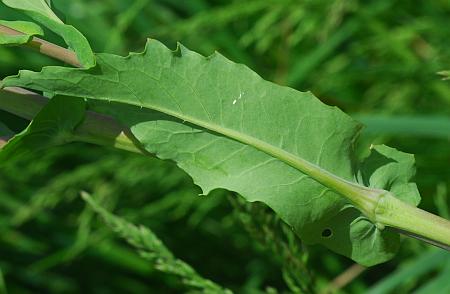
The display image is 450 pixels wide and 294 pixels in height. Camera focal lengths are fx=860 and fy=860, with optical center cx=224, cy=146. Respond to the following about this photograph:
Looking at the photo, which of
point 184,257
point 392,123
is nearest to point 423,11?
point 392,123

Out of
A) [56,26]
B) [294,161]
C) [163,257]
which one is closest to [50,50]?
[56,26]

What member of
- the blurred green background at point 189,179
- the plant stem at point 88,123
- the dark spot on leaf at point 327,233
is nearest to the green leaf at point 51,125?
the plant stem at point 88,123

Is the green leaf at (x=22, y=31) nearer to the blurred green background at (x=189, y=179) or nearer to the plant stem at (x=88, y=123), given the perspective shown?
the plant stem at (x=88, y=123)

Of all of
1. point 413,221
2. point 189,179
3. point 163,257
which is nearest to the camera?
point 413,221

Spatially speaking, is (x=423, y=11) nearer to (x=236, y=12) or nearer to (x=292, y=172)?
(x=236, y=12)

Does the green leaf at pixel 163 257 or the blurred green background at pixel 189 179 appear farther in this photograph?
the blurred green background at pixel 189 179

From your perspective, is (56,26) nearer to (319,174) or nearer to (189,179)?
(319,174)

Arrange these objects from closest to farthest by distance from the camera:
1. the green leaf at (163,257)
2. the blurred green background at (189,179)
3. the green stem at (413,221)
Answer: the green stem at (413,221)
the green leaf at (163,257)
the blurred green background at (189,179)
